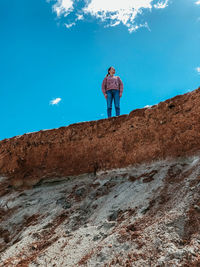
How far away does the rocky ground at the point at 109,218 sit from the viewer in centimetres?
308

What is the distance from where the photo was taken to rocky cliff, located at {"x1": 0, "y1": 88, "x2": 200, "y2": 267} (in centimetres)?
328

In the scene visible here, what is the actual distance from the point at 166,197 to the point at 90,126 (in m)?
3.55

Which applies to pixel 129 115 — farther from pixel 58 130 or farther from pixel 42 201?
pixel 42 201

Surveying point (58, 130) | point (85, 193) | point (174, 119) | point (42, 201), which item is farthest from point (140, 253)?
point (58, 130)

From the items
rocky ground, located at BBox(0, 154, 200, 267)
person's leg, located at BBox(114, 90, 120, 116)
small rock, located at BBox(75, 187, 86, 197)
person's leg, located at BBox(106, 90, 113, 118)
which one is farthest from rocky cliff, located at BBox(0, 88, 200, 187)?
person's leg, located at BBox(114, 90, 120, 116)

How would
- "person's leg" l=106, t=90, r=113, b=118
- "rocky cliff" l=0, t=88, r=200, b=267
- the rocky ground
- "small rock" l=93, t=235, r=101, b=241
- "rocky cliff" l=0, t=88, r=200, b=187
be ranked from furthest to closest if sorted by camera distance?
"person's leg" l=106, t=90, r=113, b=118, "rocky cliff" l=0, t=88, r=200, b=187, "small rock" l=93, t=235, r=101, b=241, "rocky cliff" l=0, t=88, r=200, b=267, the rocky ground

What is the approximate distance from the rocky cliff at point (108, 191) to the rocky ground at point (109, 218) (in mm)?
15

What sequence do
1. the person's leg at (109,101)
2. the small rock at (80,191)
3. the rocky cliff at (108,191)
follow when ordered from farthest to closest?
the person's leg at (109,101), the small rock at (80,191), the rocky cliff at (108,191)

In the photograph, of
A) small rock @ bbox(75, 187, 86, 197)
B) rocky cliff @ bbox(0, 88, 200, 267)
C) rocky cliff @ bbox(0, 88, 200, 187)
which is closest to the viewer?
rocky cliff @ bbox(0, 88, 200, 267)

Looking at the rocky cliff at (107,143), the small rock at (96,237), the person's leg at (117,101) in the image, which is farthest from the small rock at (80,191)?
the person's leg at (117,101)

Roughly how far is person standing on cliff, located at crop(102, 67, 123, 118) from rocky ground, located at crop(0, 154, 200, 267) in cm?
249

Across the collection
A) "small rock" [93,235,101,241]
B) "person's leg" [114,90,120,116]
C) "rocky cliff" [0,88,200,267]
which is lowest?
"small rock" [93,235,101,241]

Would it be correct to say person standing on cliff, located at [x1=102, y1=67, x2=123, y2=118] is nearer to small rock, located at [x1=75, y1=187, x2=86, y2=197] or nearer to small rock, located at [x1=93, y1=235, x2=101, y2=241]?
small rock, located at [x1=75, y1=187, x2=86, y2=197]

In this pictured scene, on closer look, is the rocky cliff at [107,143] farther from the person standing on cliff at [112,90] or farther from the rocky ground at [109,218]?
the person standing on cliff at [112,90]
